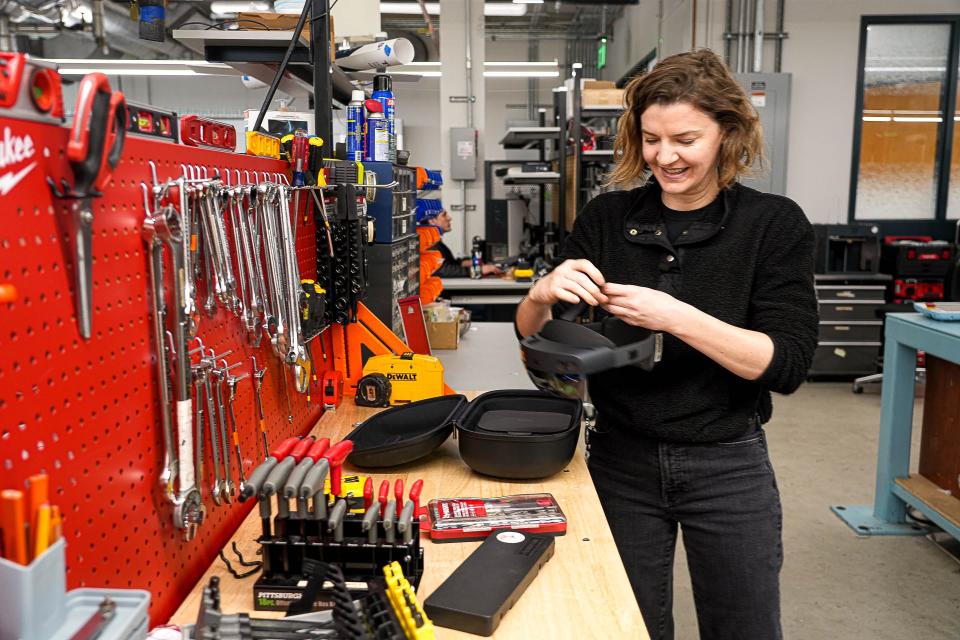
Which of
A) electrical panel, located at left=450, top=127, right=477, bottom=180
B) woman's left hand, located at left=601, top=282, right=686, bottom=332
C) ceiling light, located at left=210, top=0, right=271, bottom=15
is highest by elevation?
ceiling light, located at left=210, top=0, right=271, bottom=15

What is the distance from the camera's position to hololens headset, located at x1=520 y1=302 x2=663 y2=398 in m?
1.11

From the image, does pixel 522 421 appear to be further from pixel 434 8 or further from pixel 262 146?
pixel 434 8

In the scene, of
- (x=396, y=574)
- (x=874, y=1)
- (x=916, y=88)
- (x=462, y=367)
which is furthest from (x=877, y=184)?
(x=396, y=574)

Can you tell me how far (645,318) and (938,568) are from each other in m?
2.31

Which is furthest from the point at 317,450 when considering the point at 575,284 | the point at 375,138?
the point at 375,138

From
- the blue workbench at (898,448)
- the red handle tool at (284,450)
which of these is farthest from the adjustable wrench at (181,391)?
the blue workbench at (898,448)

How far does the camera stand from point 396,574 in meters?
0.91

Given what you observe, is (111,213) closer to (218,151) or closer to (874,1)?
(218,151)

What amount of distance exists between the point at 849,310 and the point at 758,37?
7.70 feet

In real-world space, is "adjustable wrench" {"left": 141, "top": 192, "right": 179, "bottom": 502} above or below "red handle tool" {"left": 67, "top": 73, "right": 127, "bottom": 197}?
below

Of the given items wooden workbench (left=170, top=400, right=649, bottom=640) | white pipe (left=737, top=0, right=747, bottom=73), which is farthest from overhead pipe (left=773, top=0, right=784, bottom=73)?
wooden workbench (left=170, top=400, right=649, bottom=640)

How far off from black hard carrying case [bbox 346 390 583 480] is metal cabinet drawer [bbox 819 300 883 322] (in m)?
4.52

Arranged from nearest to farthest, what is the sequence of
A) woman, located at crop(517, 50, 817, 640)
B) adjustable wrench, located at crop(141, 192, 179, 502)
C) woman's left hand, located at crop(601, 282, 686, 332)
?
1. adjustable wrench, located at crop(141, 192, 179, 502)
2. woman's left hand, located at crop(601, 282, 686, 332)
3. woman, located at crop(517, 50, 817, 640)

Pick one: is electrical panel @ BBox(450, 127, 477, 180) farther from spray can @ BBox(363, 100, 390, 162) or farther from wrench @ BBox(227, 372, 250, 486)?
wrench @ BBox(227, 372, 250, 486)
